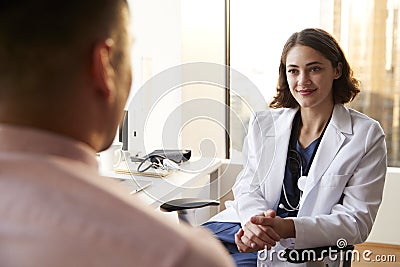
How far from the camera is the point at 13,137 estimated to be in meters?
0.44

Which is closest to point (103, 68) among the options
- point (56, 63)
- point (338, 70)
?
point (56, 63)

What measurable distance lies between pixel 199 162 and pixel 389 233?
1271 millimetres

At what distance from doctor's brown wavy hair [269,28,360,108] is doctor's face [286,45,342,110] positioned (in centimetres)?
2

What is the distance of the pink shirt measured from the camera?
0.39 meters

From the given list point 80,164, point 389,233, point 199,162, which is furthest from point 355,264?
point 80,164

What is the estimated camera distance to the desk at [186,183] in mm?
2221

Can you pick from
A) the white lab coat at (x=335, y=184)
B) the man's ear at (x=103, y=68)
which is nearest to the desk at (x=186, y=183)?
the white lab coat at (x=335, y=184)

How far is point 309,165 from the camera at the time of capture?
1876mm

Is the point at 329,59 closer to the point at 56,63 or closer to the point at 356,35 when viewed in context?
the point at 56,63

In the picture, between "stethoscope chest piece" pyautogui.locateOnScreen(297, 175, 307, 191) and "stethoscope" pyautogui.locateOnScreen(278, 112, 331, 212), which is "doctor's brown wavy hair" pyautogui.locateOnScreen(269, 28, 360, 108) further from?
"stethoscope chest piece" pyautogui.locateOnScreen(297, 175, 307, 191)

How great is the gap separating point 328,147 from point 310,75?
26cm

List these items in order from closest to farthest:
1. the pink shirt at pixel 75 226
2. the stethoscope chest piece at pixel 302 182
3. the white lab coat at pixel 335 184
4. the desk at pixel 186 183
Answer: the pink shirt at pixel 75 226 → the white lab coat at pixel 335 184 → the stethoscope chest piece at pixel 302 182 → the desk at pixel 186 183

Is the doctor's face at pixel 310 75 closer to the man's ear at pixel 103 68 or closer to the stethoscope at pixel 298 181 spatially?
the stethoscope at pixel 298 181

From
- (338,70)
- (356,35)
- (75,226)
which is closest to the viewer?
(75,226)
